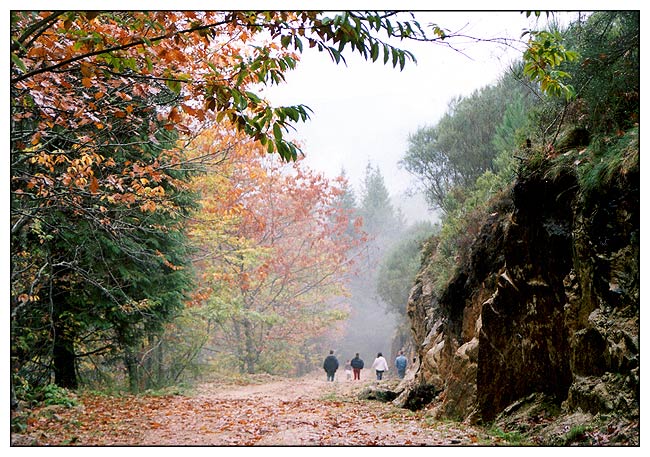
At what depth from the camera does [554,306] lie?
5422 millimetres

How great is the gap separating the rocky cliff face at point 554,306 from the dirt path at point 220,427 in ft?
2.59

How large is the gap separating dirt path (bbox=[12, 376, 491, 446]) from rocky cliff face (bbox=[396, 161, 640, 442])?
2.59ft

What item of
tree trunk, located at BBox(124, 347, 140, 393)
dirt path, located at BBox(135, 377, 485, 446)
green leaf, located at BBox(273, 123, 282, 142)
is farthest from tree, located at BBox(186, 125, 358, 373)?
green leaf, located at BBox(273, 123, 282, 142)

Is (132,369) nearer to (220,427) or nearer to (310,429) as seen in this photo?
(220,427)

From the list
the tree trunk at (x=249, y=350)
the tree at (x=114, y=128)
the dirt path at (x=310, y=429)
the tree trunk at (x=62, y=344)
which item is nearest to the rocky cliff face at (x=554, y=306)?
the dirt path at (x=310, y=429)

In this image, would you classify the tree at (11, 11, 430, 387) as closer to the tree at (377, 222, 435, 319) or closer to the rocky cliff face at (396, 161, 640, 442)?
the rocky cliff face at (396, 161, 640, 442)

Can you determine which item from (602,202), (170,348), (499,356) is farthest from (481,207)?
(170,348)

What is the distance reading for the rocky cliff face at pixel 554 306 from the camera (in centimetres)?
432

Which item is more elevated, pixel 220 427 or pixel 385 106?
pixel 385 106

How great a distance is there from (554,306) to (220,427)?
428 centimetres

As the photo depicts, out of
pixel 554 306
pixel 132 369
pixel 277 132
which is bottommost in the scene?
pixel 132 369

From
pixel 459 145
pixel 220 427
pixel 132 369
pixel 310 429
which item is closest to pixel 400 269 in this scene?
pixel 459 145

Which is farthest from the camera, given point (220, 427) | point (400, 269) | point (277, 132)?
point (400, 269)

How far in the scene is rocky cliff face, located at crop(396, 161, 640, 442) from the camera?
4324mm
